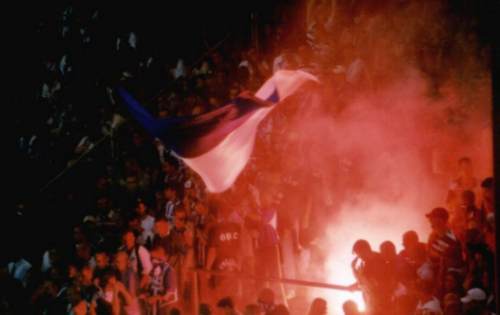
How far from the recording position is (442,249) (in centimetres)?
621

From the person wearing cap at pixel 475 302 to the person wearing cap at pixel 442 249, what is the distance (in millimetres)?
352

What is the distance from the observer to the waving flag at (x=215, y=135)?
6.86 meters

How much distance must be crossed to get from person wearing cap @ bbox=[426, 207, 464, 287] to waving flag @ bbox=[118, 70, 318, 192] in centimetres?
227

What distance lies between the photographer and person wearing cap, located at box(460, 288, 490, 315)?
5242 millimetres

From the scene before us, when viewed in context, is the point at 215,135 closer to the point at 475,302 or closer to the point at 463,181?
the point at 475,302

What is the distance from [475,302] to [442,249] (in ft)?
2.91

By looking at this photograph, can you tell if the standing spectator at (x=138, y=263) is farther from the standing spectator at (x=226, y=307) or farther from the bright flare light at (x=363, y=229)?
the bright flare light at (x=363, y=229)

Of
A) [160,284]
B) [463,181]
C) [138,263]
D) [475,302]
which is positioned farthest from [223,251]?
[475,302]

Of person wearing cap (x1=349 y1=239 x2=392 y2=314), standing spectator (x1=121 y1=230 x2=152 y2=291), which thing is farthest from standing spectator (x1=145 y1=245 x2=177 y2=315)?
person wearing cap (x1=349 y1=239 x2=392 y2=314)

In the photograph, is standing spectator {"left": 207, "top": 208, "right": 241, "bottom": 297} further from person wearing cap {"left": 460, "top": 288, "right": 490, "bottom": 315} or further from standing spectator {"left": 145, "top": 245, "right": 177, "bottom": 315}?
person wearing cap {"left": 460, "top": 288, "right": 490, "bottom": 315}

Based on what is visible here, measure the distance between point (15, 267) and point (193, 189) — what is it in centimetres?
307

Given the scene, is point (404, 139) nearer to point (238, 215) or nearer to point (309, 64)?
point (309, 64)

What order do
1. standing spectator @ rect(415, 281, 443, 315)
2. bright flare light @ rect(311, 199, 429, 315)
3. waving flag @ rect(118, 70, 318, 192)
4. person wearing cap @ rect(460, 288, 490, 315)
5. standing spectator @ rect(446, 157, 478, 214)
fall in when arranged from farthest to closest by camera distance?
bright flare light @ rect(311, 199, 429, 315)
standing spectator @ rect(446, 157, 478, 214)
waving flag @ rect(118, 70, 318, 192)
standing spectator @ rect(415, 281, 443, 315)
person wearing cap @ rect(460, 288, 490, 315)

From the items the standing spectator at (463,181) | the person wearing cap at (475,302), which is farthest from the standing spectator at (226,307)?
the standing spectator at (463,181)
